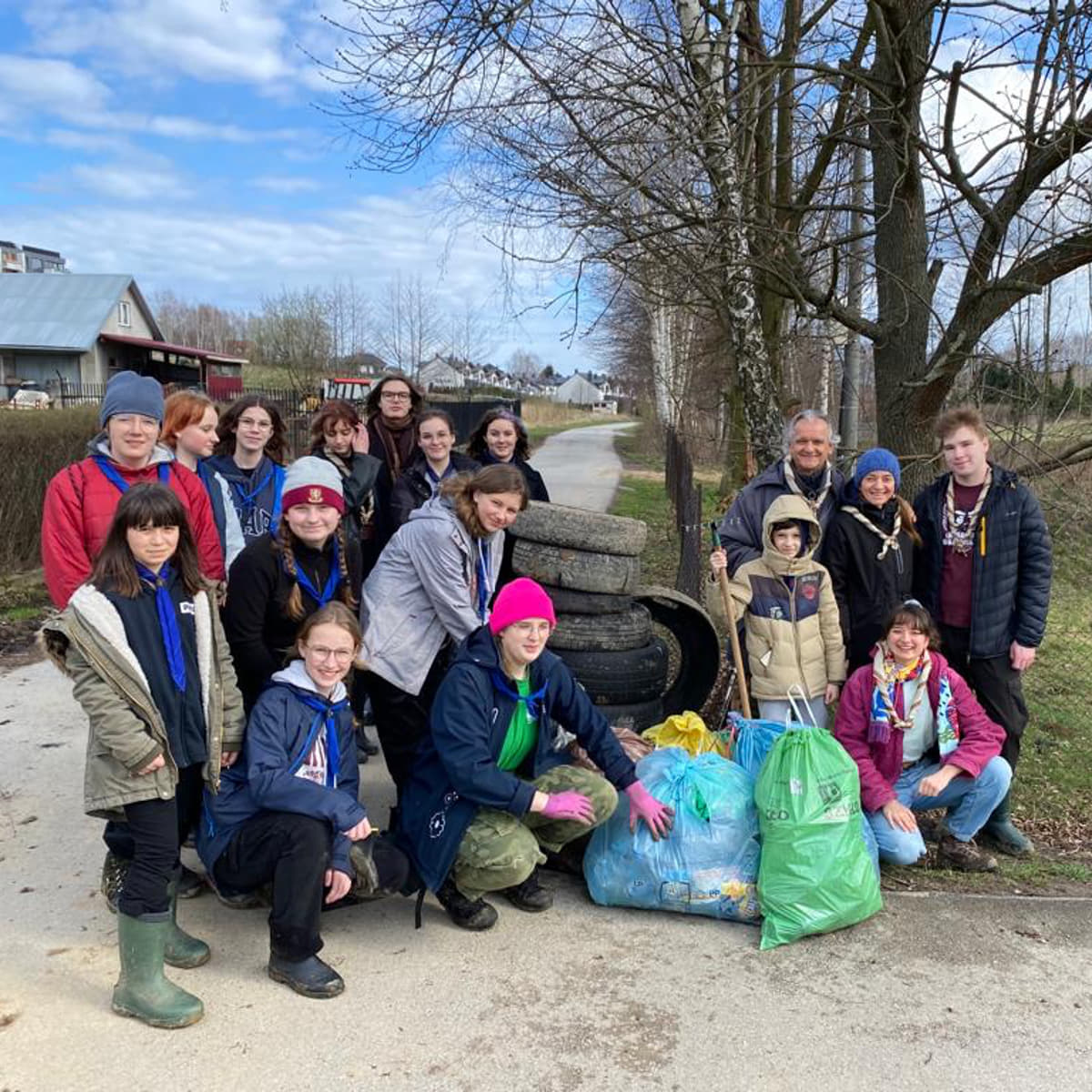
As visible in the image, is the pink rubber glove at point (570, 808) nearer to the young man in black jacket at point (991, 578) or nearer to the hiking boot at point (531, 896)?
the hiking boot at point (531, 896)

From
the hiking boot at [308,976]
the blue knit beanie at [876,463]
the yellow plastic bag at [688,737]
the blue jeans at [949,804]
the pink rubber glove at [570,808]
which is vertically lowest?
the hiking boot at [308,976]

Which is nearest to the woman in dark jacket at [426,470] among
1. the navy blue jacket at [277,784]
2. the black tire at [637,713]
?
the black tire at [637,713]

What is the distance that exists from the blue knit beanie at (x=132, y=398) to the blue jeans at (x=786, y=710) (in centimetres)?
282

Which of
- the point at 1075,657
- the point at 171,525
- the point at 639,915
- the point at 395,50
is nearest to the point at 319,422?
the point at 171,525

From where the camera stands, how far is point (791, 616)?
14.1 ft

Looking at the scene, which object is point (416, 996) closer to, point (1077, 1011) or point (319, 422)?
point (1077, 1011)

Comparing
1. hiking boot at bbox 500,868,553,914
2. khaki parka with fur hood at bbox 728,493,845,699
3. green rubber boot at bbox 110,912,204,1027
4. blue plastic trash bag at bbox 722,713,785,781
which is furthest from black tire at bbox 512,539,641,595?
green rubber boot at bbox 110,912,204,1027

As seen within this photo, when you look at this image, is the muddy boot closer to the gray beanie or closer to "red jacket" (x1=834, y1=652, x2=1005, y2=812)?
the gray beanie

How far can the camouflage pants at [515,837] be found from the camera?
335 centimetres

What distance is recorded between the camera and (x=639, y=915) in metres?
3.56

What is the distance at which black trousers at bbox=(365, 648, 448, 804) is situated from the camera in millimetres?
3973

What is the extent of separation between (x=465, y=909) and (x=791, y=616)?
189 centimetres

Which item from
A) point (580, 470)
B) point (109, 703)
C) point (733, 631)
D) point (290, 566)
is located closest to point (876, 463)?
point (733, 631)

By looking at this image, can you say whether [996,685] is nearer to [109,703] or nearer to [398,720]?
[398,720]
